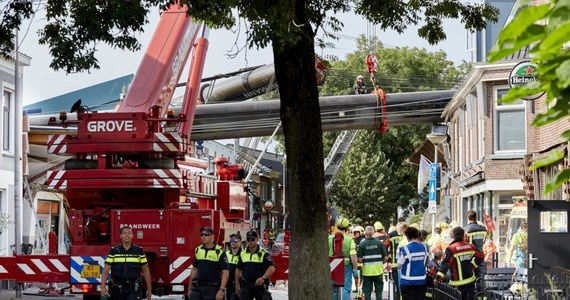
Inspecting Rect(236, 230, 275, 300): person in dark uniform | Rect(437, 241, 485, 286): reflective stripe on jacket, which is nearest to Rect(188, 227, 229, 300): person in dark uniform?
Rect(236, 230, 275, 300): person in dark uniform

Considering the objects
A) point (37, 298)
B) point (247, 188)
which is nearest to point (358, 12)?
point (247, 188)

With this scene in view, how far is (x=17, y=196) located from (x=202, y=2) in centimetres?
1948

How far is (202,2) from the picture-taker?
418 inches

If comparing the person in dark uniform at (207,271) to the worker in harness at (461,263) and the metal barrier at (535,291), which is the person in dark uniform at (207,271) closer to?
the worker in harness at (461,263)

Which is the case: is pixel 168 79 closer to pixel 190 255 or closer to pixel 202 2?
pixel 190 255

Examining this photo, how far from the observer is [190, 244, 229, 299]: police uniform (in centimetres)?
1434

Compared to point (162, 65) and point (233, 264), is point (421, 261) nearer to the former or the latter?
point (233, 264)

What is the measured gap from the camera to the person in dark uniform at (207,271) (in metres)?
14.3

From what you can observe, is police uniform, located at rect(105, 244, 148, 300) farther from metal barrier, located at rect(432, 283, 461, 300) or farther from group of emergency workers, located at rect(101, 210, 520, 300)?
metal barrier, located at rect(432, 283, 461, 300)

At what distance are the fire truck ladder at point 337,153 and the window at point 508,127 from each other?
22075 millimetres

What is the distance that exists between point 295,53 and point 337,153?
44066mm

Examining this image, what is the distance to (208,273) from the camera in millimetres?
14359

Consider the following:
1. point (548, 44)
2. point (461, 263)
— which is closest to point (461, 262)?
Result: point (461, 263)

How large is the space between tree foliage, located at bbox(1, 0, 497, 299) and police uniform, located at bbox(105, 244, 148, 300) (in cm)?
250
